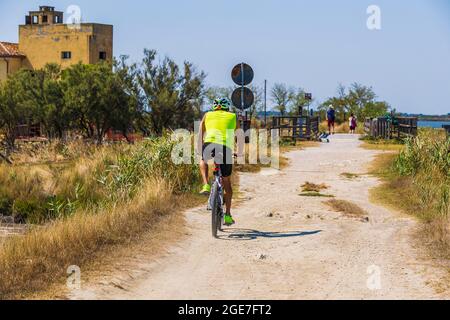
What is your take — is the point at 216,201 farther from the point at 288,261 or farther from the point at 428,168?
the point at 428,168

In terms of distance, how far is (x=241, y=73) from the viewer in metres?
18.7

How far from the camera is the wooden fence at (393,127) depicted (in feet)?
103

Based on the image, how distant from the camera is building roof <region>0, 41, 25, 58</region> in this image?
218 feet

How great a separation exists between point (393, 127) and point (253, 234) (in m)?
25.1

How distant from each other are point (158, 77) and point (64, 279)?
120 feet

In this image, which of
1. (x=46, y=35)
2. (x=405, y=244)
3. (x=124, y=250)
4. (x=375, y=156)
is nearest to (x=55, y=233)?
(x=124, y=250)

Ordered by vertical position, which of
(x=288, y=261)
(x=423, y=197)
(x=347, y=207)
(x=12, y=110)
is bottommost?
(x=288, y=261)

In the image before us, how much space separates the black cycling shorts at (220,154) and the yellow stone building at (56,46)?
189 feet

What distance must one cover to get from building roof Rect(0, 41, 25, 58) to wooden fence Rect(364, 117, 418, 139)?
39.6 metres

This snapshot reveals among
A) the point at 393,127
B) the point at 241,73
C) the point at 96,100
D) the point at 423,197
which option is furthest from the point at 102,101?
the point at 423,197

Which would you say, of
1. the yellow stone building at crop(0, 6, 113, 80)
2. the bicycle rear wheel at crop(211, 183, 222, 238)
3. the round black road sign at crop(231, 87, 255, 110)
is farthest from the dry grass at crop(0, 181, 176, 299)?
the yellow stone building at crop(0, 6, 113, 80)

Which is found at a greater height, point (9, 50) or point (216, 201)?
point (9, 50)

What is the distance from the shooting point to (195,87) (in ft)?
144

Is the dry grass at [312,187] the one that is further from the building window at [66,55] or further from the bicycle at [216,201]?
the building window at [66,55]
